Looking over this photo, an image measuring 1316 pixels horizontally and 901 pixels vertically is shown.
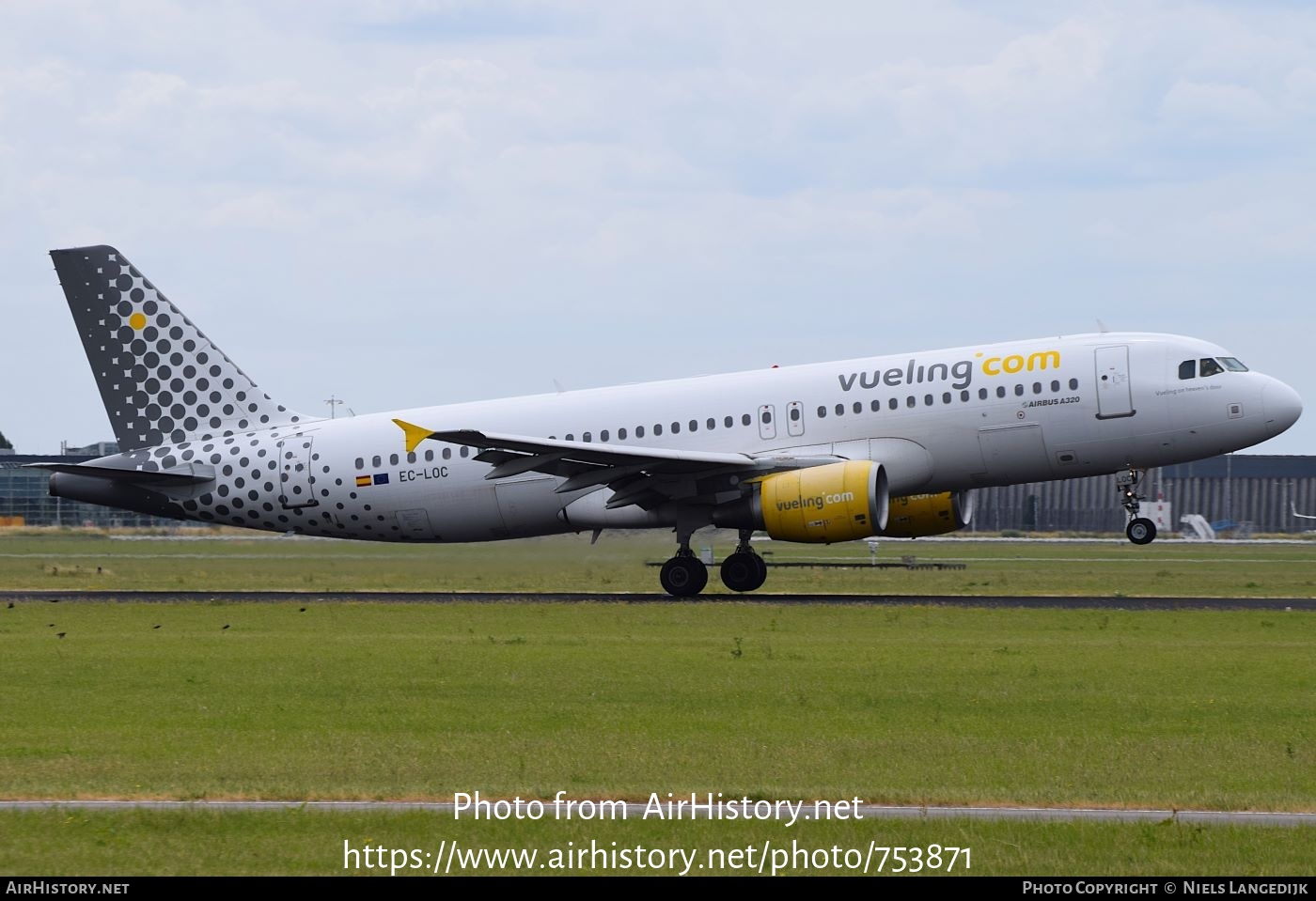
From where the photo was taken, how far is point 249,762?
1316cm

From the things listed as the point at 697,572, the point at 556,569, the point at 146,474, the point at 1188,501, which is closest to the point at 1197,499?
the point at 1188,501

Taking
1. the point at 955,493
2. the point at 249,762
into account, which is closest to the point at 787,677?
the point at 249,762

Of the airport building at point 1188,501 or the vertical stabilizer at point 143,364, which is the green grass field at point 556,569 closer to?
the vertical stabilizer at point 143,364

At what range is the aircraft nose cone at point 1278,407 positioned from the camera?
1156 inches

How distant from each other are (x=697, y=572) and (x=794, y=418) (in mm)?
3443

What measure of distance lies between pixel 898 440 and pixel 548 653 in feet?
34.0

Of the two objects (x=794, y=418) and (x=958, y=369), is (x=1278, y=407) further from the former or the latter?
(x=794, y=418)

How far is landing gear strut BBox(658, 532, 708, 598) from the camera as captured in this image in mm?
31266

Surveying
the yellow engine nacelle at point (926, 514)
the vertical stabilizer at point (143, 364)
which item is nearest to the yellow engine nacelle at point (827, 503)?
the yellow engine nacelle at point (926, 514)

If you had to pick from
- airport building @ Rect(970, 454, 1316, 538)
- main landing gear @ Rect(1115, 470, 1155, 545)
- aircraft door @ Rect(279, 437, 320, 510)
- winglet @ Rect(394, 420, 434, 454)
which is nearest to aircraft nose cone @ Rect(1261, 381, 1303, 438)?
main landing gear @ Rect(1115, 470, 1155, 545)

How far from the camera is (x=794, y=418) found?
99.8 feet

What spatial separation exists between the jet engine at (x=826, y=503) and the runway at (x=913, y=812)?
666 inches

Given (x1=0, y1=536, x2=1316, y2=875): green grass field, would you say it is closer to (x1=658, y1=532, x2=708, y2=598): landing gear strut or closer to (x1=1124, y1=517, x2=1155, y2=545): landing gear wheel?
(x1=658, y1=532, x2=708, y2=598): landing gear strut

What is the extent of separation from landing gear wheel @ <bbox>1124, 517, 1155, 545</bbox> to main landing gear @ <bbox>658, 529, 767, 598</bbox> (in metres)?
6.79
